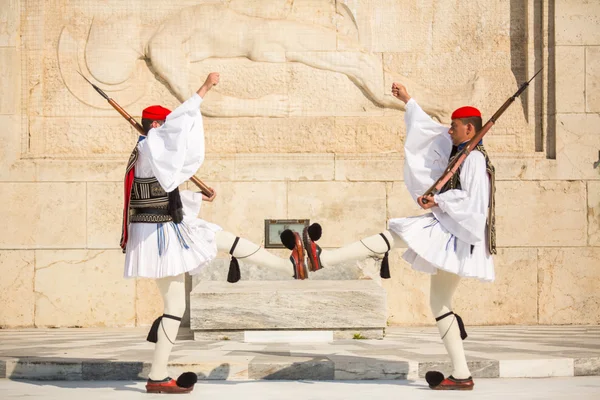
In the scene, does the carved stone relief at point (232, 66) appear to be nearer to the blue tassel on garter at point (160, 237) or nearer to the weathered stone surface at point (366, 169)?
the weathered stone surface at point (366, 169)

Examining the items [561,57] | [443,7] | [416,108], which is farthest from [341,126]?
[416,108]

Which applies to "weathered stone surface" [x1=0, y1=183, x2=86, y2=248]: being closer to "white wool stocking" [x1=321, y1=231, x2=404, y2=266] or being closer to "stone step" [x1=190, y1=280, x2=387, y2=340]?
"stone step" [x1=190, y1=280, x2=387, y2=340]

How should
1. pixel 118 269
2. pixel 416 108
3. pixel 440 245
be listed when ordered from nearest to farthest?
1. pixel 440 245
2. pixel 416 108
3. pixel 118 269

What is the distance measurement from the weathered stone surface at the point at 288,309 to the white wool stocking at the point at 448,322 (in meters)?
2.55

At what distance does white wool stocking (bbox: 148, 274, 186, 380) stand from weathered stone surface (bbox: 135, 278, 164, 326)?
170 inches

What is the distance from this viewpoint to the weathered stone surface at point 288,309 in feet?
29.4

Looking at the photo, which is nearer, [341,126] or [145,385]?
[145,385]

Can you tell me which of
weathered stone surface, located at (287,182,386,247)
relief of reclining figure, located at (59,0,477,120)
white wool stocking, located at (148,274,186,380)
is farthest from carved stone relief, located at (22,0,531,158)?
white wool stocking, located at (148,274,186,380)

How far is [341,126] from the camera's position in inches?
430

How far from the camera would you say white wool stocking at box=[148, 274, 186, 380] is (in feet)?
20.4

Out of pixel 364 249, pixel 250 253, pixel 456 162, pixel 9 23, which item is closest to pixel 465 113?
pixel 456 162

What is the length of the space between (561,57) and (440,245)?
533 cm

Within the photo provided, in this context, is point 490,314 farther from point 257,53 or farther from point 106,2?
point 106,2

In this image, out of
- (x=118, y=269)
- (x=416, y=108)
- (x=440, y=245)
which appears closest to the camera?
(x=440, y=245)
